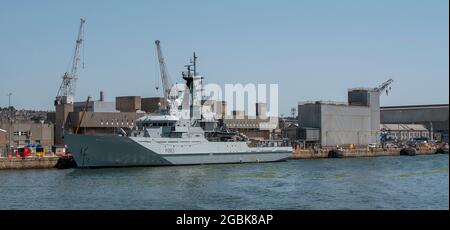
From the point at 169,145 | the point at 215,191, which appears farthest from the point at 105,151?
the point at 215,191

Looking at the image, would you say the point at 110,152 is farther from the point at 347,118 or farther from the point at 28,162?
the point at 347,118

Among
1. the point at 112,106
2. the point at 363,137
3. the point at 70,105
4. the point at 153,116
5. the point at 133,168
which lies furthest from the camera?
the point at 363,137

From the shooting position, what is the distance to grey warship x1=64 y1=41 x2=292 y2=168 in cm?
5019

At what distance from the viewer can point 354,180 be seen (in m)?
39.1

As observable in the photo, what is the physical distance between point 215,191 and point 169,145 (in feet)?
67.7

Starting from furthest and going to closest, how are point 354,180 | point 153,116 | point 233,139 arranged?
point 233,139
point 153,116
point 354,180

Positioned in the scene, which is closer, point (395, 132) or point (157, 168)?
point (157, 168)

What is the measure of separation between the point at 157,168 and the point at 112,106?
34.9 meters

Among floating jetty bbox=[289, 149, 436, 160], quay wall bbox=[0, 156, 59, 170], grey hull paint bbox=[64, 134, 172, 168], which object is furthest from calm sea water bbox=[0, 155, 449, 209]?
floating jetty bbox=[289, 149, 436, 160]

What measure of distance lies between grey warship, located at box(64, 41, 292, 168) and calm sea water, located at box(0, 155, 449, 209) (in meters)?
4.14

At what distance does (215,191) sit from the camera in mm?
32656
